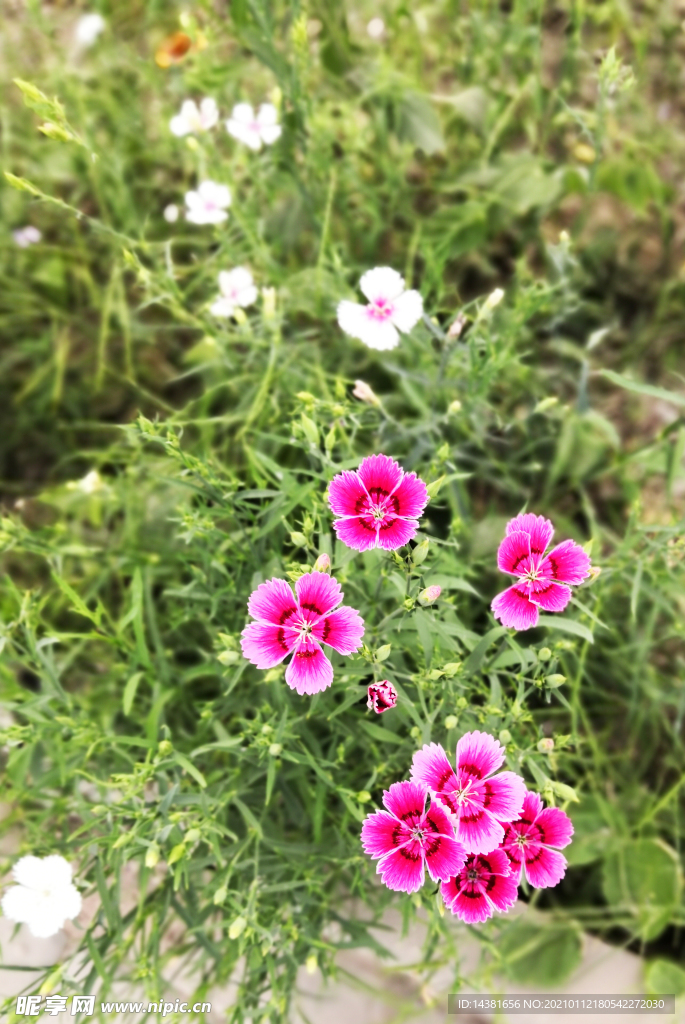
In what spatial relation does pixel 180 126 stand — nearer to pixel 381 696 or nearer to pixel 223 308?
pixel 223 308

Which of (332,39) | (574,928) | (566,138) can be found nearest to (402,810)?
(574,928)

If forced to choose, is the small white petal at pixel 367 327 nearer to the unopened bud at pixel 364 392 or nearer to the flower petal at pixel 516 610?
the unopened bud at pixel 364 392

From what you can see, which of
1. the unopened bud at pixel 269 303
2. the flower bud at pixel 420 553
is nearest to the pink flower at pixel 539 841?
the flower bud at pixel 420 553

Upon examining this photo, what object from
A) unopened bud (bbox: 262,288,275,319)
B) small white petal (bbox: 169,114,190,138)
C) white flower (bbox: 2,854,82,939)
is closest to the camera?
white flower (bbox: 2,854,82,939)

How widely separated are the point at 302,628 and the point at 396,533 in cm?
16

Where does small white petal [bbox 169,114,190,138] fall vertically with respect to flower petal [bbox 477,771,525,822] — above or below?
above

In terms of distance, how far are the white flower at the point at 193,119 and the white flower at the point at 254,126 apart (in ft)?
Result: 0.18

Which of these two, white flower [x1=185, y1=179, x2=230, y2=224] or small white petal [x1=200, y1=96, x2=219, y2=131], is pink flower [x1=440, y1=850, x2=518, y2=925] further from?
small white petal [x1=200, y1=96, x2=219, y2=131]

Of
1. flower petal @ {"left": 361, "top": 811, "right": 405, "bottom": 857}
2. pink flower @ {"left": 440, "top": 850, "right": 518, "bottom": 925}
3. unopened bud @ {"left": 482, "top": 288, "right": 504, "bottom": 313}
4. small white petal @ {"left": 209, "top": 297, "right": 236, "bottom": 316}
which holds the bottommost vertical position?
pink flower @ {"left": 440, "top": 850, "right": 518, "bottom": 925}

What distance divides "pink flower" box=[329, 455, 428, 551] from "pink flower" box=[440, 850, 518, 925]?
40 centimetres

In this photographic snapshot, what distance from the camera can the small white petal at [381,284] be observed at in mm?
1340

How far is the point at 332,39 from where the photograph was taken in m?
1.85

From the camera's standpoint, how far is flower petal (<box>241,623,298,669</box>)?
3.12ft

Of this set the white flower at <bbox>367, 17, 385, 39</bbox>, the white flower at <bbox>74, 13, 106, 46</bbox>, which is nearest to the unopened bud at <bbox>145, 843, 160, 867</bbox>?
the white flower at <bbox>367, 17, 385, 39</bbox>
